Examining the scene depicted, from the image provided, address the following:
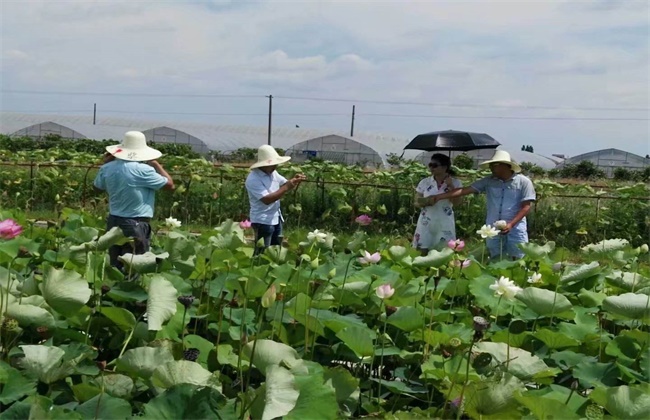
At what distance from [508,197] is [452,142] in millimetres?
978

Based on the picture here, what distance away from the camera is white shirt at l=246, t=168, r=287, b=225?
4.83m

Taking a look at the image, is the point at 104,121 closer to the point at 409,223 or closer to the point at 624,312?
the point at 409,223

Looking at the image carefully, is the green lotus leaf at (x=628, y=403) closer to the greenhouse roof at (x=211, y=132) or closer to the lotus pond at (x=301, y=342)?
the lotus pond at (x=301, y=342)

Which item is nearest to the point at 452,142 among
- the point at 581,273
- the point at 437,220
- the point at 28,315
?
the point at 437,220

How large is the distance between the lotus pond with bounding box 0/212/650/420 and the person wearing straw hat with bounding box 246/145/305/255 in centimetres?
221

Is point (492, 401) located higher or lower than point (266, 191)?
higher

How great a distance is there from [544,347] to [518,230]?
2929mm

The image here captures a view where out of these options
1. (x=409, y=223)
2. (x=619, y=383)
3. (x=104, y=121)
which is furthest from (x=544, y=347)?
(x=104, y=121)

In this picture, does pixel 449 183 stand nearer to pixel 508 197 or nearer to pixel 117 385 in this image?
pixel 508 197

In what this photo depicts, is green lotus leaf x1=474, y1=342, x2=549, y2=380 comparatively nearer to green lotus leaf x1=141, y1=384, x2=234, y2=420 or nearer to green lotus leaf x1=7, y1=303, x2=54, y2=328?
green lotus leaf x1=141, y1=384, x2=234, y2=420

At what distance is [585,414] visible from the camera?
4.75 feet

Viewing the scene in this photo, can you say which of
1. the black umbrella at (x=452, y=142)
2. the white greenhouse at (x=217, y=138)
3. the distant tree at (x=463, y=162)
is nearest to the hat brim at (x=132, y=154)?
the black umbrella at (x=452, y=142)

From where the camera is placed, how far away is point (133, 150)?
14.1 ft

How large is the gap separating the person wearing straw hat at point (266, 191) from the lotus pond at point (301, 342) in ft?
7.24
